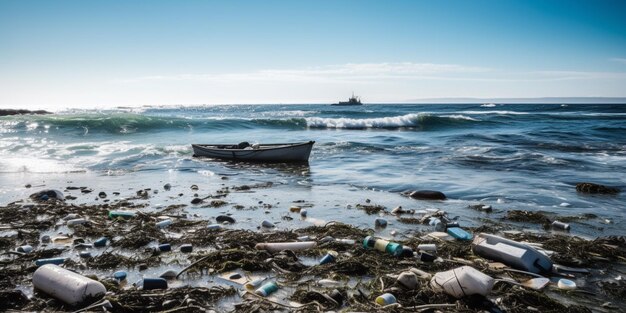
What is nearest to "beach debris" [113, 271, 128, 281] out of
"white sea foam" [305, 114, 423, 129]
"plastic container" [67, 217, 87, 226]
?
"plastic container" [67, 217, 87, 226]

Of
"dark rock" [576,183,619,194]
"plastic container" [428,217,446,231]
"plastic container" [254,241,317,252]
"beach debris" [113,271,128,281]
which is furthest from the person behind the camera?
"dark rock" [576,183,619,194]

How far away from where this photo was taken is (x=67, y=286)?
419 cm

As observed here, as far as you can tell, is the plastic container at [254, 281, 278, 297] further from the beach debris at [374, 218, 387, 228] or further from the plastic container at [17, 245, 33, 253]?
the plastic container at [17, 245, 33, 253]

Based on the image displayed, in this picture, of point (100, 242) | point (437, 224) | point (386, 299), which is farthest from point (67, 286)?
point (437, 224)

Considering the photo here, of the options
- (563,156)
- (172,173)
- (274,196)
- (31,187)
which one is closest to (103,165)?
(172,173)

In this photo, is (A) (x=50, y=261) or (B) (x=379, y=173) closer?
(A) (x=50, y=261)

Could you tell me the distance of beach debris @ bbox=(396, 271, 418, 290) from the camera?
4457 mm

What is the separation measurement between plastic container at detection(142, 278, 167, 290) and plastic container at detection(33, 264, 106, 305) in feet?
1.39

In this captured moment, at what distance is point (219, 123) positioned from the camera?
154ft

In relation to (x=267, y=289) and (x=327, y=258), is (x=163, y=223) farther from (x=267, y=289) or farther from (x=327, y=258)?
(x=267, y=289)

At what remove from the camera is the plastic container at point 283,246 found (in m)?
5.96

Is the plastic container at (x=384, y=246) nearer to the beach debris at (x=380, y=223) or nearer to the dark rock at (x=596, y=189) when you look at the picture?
the beach debris at (x=380, y=223)

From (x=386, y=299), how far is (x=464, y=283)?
2.68 feet

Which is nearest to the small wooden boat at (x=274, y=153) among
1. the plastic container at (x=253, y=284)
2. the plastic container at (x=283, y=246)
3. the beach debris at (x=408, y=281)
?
the plastic container at (x=283, y=246)
